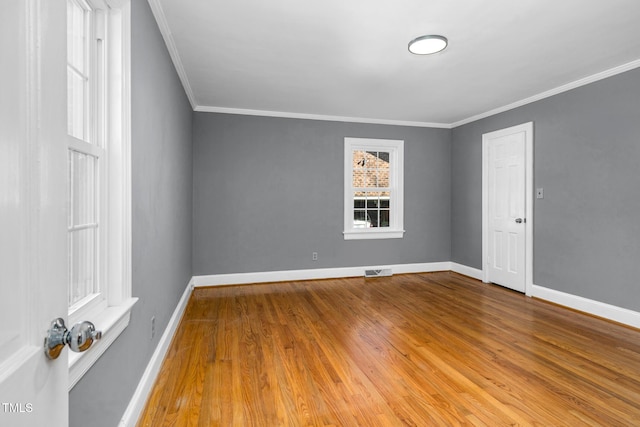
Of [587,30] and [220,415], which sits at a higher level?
[587,30]

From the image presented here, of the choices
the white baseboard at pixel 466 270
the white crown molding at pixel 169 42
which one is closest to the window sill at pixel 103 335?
the white crown molding at pixel 169 42

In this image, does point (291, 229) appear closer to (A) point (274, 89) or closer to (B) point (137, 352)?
(A) point (274, 89)

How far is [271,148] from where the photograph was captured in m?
5.04

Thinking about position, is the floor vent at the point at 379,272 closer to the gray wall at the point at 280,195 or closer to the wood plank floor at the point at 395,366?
the gray wall at the point at 280,195

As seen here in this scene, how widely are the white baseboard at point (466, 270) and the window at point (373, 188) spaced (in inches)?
43.6

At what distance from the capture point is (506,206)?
474 cm

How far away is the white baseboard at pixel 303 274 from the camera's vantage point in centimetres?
483

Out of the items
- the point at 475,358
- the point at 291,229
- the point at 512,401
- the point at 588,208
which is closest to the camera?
the point at 512,401

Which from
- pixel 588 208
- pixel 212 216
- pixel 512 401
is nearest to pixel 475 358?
pixel 512 401

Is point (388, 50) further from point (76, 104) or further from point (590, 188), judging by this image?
point (590, 188)

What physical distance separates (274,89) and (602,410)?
13.0ft

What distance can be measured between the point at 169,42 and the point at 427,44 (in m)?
2.12

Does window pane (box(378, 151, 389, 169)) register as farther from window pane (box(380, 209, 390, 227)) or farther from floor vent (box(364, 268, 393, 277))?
floor vent (box(364, 268, 393, 277))

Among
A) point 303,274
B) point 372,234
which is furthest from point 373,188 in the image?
point 303,274
